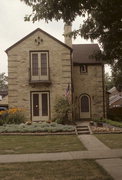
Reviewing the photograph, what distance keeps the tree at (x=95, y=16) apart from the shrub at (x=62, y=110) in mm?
13767

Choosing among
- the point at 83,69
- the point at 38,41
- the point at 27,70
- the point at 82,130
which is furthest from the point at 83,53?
the point at 82,130

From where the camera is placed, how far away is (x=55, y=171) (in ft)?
32.3

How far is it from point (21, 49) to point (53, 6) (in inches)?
783

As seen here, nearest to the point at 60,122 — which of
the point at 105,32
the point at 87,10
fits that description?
the point at 105,32

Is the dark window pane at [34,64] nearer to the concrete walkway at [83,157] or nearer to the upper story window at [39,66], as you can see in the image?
the upper story window at [39,66]

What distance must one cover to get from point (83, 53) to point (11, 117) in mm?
11757

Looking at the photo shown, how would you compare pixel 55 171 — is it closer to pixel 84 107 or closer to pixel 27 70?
pixel 27 70

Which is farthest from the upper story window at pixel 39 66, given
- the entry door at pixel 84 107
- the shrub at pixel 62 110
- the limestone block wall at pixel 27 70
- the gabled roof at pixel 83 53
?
the entry door at pixel 84 107

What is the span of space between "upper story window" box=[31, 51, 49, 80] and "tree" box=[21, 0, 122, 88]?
15.7 meters

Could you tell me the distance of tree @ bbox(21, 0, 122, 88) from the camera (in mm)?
9477

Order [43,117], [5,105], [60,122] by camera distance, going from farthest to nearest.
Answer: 1. [5,105]
2. [43,117]
3. [60,122]

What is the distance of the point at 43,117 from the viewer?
2864 cm

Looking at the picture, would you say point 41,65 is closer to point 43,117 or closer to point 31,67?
point 31,67

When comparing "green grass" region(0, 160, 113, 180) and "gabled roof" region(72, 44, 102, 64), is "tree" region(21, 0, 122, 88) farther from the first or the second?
"gabled roof" region(72, 44, 102, 64)
